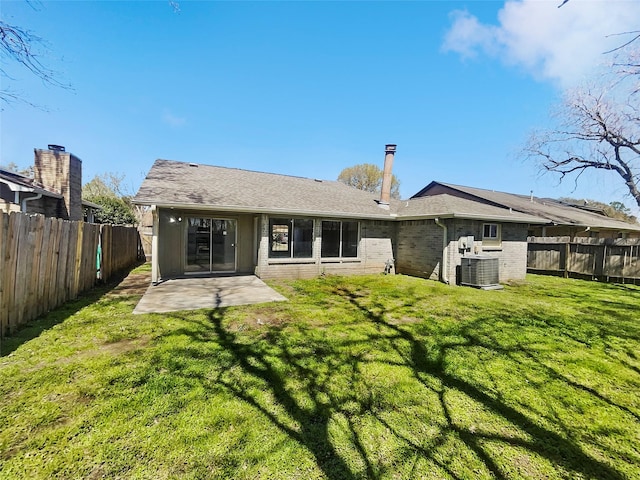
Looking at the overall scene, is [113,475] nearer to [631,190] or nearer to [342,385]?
[342,385]

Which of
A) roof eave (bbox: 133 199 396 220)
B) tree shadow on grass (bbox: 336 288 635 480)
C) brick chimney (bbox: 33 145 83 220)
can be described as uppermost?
brick chimney (bbox: 33 145 83 220)

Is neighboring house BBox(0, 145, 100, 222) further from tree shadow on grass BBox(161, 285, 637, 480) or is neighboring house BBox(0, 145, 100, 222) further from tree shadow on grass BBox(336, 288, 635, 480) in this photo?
tree shadow on grass BBox(336, 288, 635, 480)

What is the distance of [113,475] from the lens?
216 centimetres

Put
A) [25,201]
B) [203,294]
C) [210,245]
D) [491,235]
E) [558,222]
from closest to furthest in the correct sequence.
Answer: [203,294]
[25,201]
[210,245]
[491,235]
[558,222]

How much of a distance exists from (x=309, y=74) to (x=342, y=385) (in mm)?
14107

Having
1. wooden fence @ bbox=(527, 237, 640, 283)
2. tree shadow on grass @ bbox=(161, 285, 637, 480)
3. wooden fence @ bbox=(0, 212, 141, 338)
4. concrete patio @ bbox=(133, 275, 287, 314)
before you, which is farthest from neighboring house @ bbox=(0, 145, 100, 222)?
wooden fence @ bbox=(527, 237, 640, 283)

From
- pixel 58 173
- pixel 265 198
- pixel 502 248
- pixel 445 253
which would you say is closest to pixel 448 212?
pixel 445 253

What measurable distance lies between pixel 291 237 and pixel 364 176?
1155 inches

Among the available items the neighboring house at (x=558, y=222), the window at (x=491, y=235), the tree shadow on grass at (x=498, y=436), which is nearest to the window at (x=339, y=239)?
the window at (x=491, y=235)

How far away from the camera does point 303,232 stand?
35.8 feet

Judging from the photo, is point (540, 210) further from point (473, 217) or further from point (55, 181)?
point (55, 181)

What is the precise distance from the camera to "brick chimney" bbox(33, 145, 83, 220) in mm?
12008

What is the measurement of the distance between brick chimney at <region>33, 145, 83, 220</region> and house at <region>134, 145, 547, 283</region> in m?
3.87

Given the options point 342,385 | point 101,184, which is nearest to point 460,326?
point 342,385
